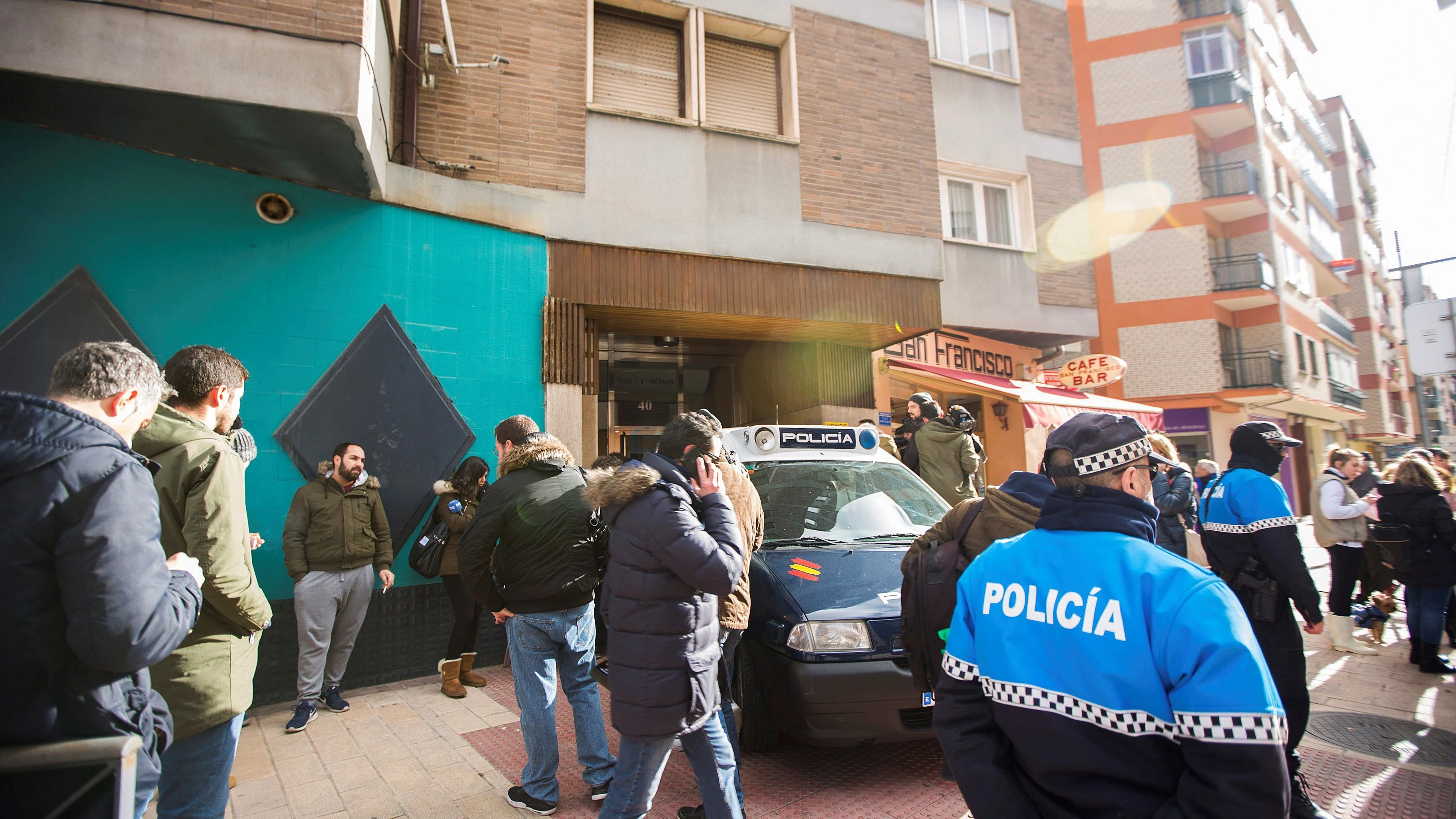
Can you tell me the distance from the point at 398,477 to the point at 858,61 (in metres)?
7.60

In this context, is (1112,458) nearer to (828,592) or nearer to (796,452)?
(828,592)

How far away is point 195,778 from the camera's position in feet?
7.96

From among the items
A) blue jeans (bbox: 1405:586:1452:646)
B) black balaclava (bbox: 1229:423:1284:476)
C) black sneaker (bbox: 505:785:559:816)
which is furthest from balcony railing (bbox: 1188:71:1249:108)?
black sneaker (bbox: 505:785:559:816)

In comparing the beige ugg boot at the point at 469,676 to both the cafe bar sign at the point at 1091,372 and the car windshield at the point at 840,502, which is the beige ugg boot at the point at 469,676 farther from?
the cafe bar sign at the point at 1091,372

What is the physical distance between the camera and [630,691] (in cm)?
→ 272

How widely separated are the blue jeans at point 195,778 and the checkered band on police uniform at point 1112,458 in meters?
2.88

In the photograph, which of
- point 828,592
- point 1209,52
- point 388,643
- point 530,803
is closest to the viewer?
point 530,803

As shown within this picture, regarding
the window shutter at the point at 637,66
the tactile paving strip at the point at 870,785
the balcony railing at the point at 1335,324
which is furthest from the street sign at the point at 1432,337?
the balcony railing at the point at 1335,324

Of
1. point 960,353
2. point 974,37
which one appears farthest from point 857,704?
point 974,37

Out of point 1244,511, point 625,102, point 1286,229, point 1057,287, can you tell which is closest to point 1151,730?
point 1244,511

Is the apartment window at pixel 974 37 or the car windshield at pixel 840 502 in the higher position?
the apartment window at pixel 974 37

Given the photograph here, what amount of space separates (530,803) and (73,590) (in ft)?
8.19

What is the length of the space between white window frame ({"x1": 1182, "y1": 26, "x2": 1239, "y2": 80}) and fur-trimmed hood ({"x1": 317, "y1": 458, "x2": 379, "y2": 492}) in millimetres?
23754

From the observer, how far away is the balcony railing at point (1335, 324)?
25.8m
